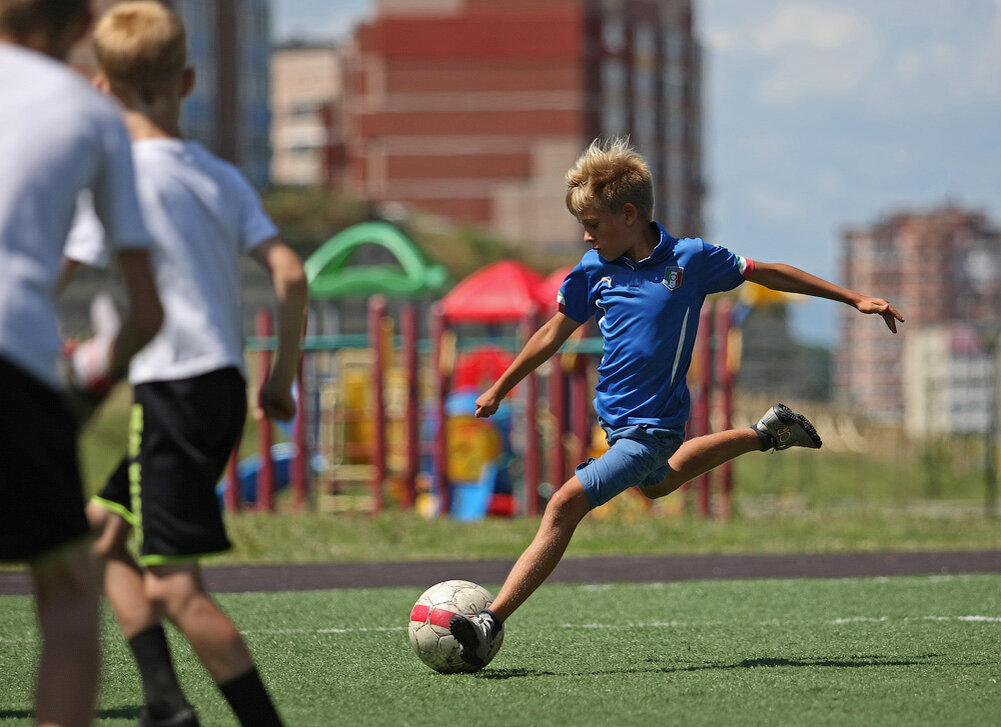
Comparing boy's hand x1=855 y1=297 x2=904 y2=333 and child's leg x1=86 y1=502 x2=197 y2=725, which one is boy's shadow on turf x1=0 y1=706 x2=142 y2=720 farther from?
boy's hand x1=855 y1=297 x2=904 y2=333

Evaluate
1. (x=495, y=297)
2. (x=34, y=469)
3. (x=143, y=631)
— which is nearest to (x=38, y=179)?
(x=34, y=469)

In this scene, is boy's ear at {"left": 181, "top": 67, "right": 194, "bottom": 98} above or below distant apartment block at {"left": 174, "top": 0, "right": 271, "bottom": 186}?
below

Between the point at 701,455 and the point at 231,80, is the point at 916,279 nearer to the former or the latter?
the point at 231,80

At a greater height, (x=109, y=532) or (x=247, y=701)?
(x=109, y=532)

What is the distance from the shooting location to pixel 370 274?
20.5 meters

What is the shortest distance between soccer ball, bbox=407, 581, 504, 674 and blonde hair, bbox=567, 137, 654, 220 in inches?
57.2

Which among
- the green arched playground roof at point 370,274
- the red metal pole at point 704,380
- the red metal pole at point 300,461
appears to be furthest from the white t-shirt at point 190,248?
the green arched playground roof at point 370,274

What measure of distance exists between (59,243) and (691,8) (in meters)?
110

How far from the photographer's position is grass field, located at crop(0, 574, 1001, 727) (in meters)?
4.93

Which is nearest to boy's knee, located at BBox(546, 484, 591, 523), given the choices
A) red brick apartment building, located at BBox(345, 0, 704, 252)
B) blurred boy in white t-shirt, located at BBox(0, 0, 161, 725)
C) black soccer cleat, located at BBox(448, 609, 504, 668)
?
black soccer cleat, located at BBox(448, 609, 504, 668)

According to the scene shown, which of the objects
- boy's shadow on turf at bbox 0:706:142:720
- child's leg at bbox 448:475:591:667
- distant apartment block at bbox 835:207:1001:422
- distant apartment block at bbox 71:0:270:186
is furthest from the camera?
distant apartment block at bbox 835:207:1001:422

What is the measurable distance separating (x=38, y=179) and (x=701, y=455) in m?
3.61

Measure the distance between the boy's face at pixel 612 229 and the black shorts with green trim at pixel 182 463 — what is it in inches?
89.8

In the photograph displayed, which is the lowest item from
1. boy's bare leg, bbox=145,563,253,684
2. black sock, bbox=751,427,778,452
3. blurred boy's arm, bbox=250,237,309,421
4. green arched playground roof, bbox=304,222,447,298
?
boy's bare leg, bbox=145,563,253,684
